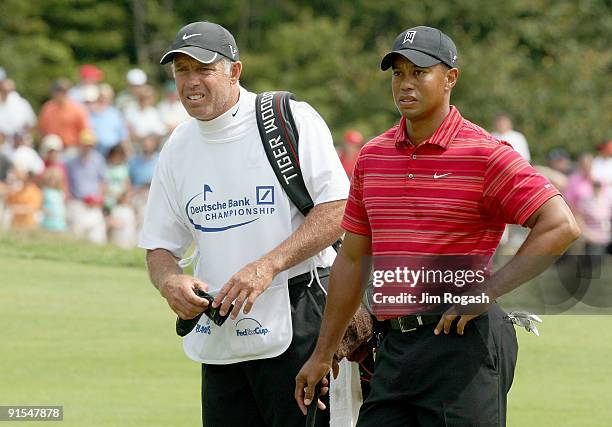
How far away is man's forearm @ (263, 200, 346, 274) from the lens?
579cm

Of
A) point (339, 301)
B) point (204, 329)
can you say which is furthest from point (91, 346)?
point (339, 301)

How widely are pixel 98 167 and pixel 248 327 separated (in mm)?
13155

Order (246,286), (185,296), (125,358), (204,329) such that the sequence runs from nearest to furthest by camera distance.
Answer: (246,286) → (185,296) → (204,329) → (125,358)

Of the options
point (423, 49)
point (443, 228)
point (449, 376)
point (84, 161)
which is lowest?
point (449, 376)

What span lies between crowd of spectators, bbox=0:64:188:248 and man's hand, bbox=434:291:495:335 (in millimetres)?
12183

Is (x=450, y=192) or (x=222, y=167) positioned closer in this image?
(x=450, y=192)

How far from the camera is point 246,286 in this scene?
569cm

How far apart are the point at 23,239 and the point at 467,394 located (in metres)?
10.6

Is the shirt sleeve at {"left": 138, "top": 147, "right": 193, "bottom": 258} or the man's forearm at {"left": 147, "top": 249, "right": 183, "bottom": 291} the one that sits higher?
the shirt sleeve at {"left": 138, "top": 147, "right": 193, "bottom": 258}

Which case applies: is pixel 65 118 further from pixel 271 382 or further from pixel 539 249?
pixel 539 249

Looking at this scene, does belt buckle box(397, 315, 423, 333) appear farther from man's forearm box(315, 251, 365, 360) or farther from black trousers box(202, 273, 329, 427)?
black trousers box(202, 273, 329, 427)

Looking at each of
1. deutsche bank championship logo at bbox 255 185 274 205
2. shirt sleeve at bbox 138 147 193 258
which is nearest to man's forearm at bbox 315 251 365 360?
deutsche bank championship logo at bbox 255 185 274 205

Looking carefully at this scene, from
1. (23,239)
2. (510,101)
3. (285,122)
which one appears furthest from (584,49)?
(285,122)

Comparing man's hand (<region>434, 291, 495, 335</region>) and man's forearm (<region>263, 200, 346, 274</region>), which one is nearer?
man's hand (<region>434, 291, 495, 335</region>)
